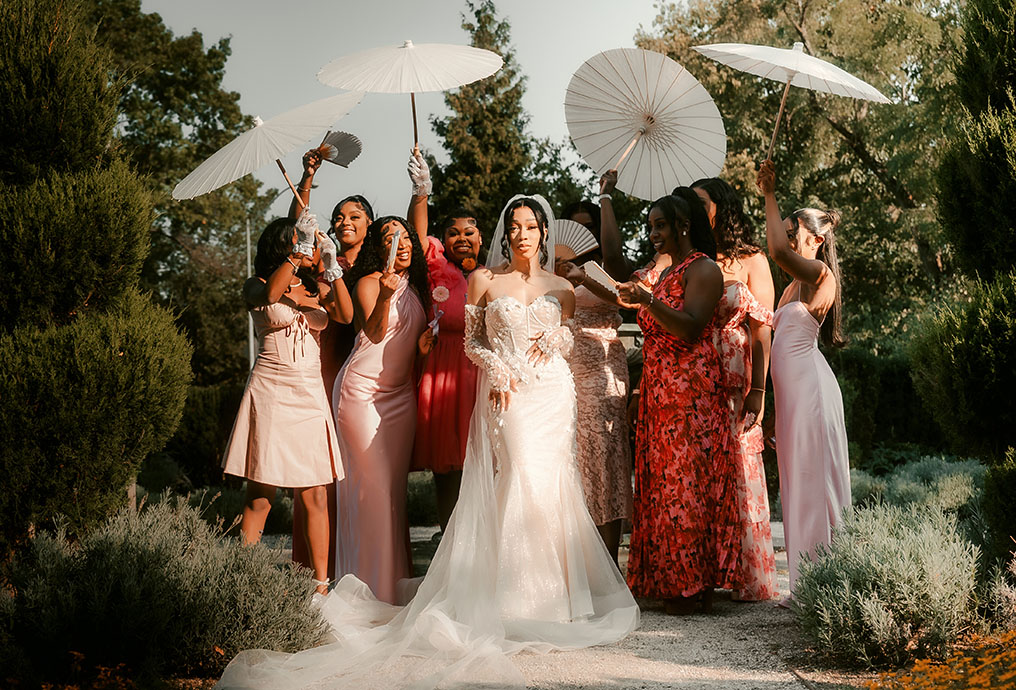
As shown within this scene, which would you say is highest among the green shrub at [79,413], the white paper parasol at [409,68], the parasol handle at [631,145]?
the white paper parasol at [409,68]

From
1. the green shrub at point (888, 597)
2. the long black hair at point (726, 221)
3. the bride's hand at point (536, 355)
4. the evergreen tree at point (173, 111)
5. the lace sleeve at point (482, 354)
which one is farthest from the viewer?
the evergreen tree at point (173, 111)

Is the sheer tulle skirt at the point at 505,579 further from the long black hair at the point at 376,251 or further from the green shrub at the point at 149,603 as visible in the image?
the long black hair at the point at 376,251

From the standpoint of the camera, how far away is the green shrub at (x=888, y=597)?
173 inches

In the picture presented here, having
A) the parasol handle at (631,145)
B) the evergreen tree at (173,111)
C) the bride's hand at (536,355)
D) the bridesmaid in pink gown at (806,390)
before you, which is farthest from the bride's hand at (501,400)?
the evergreen tree at (173,111)

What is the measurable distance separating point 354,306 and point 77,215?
5.50ft

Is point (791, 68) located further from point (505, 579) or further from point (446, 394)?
point (505, 579)

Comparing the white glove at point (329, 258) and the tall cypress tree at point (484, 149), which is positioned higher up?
the tall cypress tree at point (484, 149)

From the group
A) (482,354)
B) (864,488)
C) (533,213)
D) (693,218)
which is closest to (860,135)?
(864,488)

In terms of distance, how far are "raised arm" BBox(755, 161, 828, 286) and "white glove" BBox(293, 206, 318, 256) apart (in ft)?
8.71

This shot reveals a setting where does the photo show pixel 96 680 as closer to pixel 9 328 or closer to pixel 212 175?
pixel 9 328

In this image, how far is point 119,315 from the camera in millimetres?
5582

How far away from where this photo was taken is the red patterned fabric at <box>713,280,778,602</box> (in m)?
5.75

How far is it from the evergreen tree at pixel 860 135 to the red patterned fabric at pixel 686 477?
16193mm

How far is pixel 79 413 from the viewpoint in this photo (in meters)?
5.24
